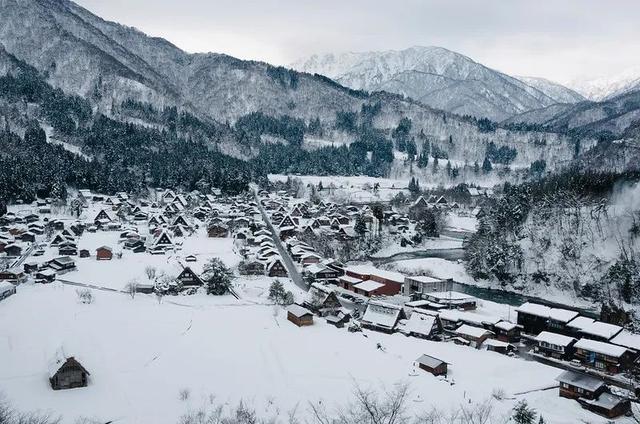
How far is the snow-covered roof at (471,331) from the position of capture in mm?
26705

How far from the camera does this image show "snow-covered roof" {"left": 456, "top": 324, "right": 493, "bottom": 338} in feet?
87.6

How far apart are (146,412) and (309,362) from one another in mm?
7057

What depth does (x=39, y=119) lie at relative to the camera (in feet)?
332

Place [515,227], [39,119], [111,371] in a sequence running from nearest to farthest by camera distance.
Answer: [111,371], [515,227], [39,119]

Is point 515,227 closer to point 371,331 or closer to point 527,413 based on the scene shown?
point 371,331

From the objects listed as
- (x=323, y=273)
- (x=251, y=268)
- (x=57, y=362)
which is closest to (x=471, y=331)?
(x=323, y=273)

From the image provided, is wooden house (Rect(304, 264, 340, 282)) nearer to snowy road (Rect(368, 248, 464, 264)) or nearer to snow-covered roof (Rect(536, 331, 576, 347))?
snowy road (Rect(368, 248, 464, 264))

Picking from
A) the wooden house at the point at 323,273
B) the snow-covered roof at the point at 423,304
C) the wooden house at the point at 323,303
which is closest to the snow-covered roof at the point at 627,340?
the snow-covered roof at the point at 423,304

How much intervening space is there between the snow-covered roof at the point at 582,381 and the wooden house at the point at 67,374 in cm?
1796

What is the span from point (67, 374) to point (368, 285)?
21.9 meters

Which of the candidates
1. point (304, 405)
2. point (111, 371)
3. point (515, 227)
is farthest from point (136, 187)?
point (304, 405)

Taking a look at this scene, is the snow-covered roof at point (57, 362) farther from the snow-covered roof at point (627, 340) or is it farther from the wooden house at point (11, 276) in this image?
the snow-covered roof at point (627, 340)

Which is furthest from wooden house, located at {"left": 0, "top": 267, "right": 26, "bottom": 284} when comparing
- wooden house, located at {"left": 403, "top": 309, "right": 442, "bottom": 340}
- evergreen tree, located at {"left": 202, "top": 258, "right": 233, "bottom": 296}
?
wooden house, located at {"left": 403, "top": 309, "right": 442, "bottom": 340}

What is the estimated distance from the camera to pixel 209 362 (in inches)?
787
